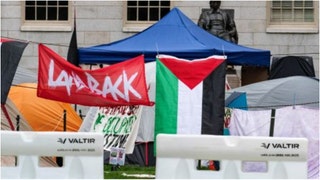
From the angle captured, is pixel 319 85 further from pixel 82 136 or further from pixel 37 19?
pixel 37 19

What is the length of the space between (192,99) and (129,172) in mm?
2944

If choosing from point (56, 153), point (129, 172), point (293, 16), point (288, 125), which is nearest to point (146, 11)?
point (293, 16)

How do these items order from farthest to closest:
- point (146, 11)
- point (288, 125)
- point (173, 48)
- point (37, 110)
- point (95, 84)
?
1. point (146, 11)
2. point (173, 48)
3. point (37, 110)
4. point (95, 84)
5. point (288, 125)

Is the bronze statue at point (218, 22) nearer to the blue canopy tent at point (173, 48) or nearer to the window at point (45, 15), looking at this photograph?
the blue canopy tent at point (173, 48)

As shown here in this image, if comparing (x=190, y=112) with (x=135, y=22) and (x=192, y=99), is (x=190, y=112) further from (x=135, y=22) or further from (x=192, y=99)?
(x=135, y=22)

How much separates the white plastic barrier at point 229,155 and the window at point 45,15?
55.0ft

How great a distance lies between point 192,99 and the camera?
1159 centimetres

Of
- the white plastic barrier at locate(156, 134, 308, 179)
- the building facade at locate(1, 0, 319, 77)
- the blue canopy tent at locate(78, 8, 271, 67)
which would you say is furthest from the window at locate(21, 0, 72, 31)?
the white plastic barrier at locate(156, 134, 308, 179)

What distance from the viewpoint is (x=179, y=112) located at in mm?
11500

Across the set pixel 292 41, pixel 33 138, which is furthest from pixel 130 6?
pixel 33 138

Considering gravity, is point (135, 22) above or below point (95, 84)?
above

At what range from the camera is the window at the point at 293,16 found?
23.8 m

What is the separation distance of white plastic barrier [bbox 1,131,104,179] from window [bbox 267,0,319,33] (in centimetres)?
1637

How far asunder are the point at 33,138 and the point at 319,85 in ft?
23.4
